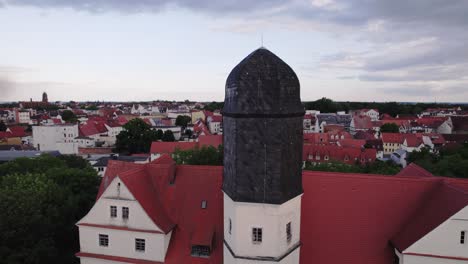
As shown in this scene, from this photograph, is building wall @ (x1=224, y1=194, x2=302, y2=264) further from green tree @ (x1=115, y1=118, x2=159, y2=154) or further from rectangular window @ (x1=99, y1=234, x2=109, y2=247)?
green tree @ (x1=115, y1=118, x2=159, y2=154)

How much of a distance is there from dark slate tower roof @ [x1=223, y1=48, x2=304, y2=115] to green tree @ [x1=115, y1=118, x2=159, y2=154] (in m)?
87.2

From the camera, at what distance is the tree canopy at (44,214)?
89.0ft

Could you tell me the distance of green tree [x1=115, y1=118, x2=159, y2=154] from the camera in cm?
9919

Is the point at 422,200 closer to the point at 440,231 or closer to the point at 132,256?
the point at 440,231

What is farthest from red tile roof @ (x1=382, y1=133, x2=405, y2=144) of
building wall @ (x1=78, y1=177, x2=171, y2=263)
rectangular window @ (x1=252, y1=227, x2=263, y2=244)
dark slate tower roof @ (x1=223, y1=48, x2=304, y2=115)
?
dark slate tower roof @ (x1=223, y1=48, x2=304, y2=115)

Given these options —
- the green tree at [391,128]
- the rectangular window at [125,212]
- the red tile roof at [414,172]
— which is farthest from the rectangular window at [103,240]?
the green tree at [391,128]

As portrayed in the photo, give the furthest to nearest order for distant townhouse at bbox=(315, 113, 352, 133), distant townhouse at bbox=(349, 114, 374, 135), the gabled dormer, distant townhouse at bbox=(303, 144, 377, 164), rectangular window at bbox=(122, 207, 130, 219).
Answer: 1. distant townhouse at bbox=(315, 113, 352, 133)
2. distant townhouse at bbox=(349, 114, 374, 135)
3. distant townhouse at bbox=(303, 144, 377, 164)
4. rectangular window at bbox=(122, 207, 130, 219)
5. the gabled dormer

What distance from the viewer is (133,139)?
327ft

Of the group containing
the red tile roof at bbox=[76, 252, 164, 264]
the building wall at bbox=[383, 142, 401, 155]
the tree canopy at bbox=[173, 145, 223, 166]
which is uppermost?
the tree canopy at bbox=[173, 145, 223, 166]

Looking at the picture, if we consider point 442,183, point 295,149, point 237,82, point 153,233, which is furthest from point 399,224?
point 153,233

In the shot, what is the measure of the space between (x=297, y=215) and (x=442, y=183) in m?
9.35

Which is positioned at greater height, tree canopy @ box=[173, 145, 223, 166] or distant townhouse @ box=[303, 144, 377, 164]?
tree canopy @ box=[173, 145, 223, 166]

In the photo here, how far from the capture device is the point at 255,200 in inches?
682

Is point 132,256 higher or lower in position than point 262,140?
lower
